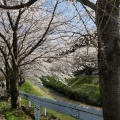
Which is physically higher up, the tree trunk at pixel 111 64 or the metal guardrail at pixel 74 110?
the tree trunk at pixel 111 64

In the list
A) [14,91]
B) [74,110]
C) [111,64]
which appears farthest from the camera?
[14,91]

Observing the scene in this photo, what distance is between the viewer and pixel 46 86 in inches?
1780

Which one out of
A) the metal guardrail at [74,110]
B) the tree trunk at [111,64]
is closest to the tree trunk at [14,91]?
the metal guardrail at [74,110]

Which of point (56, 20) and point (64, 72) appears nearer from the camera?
point (56, 20)

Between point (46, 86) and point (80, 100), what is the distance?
1638 centimetres

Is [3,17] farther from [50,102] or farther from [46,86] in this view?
[46,86]

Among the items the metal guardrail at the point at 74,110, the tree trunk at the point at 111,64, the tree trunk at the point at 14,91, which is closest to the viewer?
the tree trunk at the point at 111,64

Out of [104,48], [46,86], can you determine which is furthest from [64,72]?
[46,86]

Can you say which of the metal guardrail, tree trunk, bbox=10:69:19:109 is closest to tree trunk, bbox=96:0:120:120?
the metal guardrail

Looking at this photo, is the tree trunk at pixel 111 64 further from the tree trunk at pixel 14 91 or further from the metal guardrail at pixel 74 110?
the tree trunk at pixel 14 91

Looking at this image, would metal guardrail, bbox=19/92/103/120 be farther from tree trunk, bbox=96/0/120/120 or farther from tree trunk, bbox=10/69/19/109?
tree trunk, bbox=10/69/19/109

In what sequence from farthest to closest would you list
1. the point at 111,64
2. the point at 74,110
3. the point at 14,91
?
the point at 14,91 → the point at 74,110 → the point at 111,64

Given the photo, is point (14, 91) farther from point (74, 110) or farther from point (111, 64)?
point (111, 64)

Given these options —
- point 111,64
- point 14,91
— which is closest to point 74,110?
point 111,64
